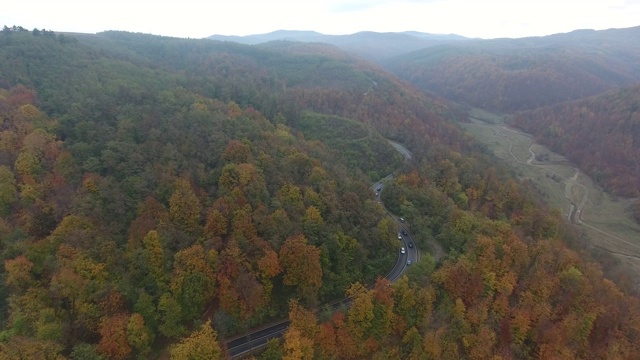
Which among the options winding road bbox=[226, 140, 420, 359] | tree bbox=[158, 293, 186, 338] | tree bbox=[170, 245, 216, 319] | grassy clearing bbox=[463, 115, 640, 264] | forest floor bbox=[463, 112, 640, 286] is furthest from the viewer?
grassy clearing bbox=[463, 115, 640, 264]

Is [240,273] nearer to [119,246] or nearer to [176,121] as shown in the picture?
[119,246]

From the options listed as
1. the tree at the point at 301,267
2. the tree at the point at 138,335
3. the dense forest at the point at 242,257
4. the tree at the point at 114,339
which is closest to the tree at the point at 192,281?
the dense forest at the point at 242,257

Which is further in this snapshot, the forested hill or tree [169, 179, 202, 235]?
the forested hill

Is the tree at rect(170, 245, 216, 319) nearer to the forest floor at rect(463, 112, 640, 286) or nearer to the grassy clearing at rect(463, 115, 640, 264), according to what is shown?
the forest floor at rect(463, 112, 640, 286)

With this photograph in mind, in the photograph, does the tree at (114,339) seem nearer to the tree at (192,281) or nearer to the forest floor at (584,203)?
the tree at (192,281)

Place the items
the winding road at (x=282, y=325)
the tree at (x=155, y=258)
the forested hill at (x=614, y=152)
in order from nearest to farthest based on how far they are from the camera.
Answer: the winding road at (x=282, y=325) → the tree at (x=155, y=258) → the forested hill at (x=614, y=152)

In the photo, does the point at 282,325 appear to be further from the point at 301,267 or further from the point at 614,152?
the point at 614,152

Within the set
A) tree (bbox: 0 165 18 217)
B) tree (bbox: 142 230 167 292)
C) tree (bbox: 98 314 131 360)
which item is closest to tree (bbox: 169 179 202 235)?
tree (bbox: 142 230 167 292)
